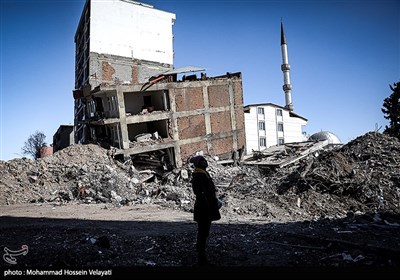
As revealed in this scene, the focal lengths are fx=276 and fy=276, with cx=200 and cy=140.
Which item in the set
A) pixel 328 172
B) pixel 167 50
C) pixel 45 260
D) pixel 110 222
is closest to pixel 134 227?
pixel 110 222

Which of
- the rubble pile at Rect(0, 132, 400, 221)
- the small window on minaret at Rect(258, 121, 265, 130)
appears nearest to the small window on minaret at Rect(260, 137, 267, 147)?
the small window on minaret at Rect(258, 121, 265, 130)

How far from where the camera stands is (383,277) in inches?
138

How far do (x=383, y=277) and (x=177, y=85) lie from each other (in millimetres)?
15048

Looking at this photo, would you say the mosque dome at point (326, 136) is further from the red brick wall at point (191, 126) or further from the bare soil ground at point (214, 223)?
the bare soil ground at point (214, 223)

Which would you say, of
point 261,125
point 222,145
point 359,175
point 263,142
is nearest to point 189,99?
point 222,145

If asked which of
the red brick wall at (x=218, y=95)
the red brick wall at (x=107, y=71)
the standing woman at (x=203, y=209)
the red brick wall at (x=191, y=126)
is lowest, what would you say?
the standing woman at (x=203, y=209)

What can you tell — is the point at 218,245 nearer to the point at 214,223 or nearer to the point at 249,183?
the point at 214,223

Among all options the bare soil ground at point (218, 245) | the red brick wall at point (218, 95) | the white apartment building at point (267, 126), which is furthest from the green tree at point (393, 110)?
the bare soil ground at point (218, 245)

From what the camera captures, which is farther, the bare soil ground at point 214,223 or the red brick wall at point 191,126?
the red brick wall at point 191,126

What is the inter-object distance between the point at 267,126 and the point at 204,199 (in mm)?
32227

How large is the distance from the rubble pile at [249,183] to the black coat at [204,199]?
488 centimetres

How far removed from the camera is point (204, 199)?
4.06m

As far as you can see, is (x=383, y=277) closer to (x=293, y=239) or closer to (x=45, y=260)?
(x=293, y=239)

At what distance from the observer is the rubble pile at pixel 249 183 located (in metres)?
9.57
